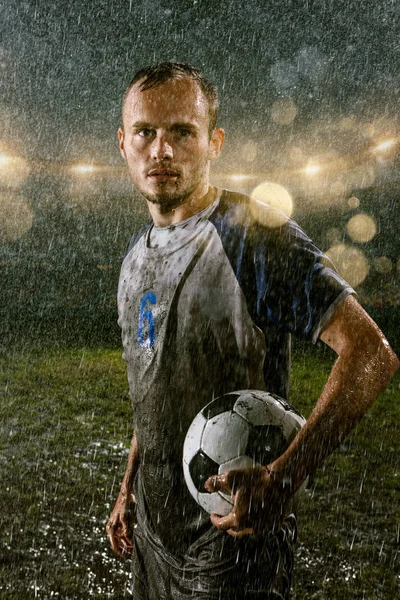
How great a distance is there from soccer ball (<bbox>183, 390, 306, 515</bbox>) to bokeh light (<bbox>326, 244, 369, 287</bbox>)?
16631mm

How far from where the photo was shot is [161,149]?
73.7 inches

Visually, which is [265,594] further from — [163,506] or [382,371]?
[382,371]

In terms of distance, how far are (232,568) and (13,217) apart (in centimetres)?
2163

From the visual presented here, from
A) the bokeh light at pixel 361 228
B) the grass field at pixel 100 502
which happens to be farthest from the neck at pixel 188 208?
the bokeh light at pixel 361 228

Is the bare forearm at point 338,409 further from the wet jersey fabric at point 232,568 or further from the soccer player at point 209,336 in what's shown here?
the wet jersey fabric at point 232,568

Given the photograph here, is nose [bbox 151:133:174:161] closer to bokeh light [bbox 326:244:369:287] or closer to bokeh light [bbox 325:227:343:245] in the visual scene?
bokeh light [bbox 326:244:369:287]

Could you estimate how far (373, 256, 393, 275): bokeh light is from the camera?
1850cm

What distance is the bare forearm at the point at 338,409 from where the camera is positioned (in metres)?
1.32

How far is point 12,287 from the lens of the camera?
19.6 meters

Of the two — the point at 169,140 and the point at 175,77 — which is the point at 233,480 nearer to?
the point at 169,140

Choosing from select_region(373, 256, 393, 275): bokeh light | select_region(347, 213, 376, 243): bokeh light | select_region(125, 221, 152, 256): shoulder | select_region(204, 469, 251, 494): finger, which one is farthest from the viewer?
select_region(347, 213, 376, 243): bokeh light

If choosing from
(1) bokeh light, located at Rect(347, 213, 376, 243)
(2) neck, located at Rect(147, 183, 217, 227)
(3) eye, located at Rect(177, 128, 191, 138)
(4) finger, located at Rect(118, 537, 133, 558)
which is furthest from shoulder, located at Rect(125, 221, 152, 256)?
(1) bokeh light, located at Rect(347, 213, 376, 243)

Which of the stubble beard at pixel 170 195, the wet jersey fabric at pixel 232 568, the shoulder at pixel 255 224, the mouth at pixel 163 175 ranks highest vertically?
the mouth at pixel 163 175

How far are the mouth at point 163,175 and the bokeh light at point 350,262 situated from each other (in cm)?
1647
